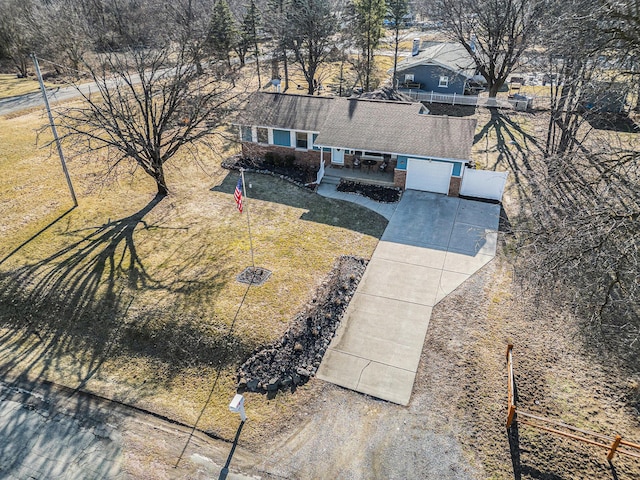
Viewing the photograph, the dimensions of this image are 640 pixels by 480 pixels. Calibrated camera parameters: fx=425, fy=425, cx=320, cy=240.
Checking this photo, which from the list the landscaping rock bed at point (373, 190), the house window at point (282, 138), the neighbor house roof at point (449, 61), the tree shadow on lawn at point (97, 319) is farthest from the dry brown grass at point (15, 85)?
the neighbor house roof at point (449, 61)

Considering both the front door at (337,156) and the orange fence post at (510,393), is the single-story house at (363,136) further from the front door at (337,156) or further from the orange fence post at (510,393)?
the orange fence post at (510,393)

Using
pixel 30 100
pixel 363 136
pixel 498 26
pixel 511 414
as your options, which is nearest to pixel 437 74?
pixel 498 26

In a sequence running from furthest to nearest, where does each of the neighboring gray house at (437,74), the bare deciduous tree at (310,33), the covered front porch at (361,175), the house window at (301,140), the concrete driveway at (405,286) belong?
the neighboring gray house at (437,74) < the bare deciduous tree at (310,33) < the house window at (301,140) < the covered front porch at (361,175) < the concrete driveway at (405,286)

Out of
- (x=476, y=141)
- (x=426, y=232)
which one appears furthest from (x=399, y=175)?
(x=476, y=141)

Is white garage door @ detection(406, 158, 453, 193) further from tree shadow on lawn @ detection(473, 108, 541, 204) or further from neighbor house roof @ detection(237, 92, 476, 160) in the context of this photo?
tree shadow on lawn @ detection(473, 108, 541, 204)

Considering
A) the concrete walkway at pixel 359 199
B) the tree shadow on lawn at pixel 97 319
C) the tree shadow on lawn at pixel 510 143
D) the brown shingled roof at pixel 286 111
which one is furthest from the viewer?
the tree shadow on lawn at pixel 510 143

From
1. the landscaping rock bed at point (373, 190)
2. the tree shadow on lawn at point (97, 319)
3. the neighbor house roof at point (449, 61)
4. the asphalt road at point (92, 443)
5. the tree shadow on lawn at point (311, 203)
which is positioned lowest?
the asphalt road at point (92, 443)

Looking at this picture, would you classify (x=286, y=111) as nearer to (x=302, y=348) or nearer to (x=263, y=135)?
(x=263, y=135)

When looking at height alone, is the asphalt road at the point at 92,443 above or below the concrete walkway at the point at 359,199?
below
